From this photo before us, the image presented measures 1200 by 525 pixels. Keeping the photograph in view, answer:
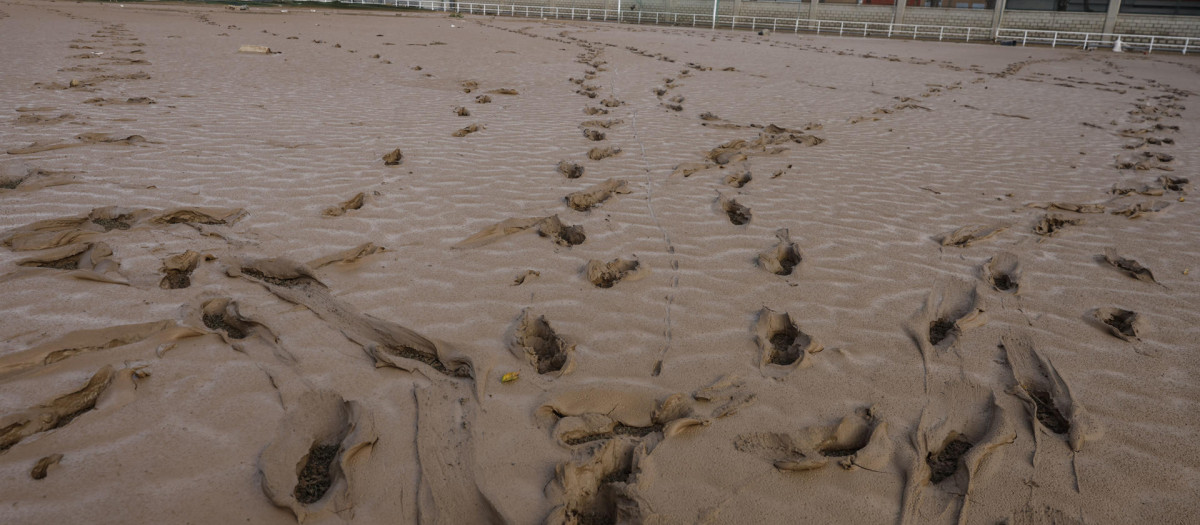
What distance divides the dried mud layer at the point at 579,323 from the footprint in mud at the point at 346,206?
0.02m

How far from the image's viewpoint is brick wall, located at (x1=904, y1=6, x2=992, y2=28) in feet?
83.5

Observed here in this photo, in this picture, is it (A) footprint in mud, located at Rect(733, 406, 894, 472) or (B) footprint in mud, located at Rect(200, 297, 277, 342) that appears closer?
(A) footprint in mud, located at Rect(733, 406, 894, 472)

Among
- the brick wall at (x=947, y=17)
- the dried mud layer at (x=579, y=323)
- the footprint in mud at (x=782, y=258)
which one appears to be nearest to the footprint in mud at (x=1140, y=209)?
the dried mud layer at (x=579, y=323)

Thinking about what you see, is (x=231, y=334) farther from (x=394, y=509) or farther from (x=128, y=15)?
(x=128, y=15)

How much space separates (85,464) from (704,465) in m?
1.95

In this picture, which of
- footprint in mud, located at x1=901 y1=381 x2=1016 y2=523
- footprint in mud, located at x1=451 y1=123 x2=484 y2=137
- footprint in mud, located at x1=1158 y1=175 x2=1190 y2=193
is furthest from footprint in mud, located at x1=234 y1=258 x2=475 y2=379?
footprint in mud, located at x1=1158 y1=175 x2=1190 y2=193

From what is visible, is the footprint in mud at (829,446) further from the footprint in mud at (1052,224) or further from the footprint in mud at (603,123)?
the footprint in mud at (603,123)

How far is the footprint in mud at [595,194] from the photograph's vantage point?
4.22 meters

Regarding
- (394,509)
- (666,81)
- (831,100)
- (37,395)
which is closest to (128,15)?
(666,81)

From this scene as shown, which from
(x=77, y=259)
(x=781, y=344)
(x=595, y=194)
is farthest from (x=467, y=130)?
(x=781, y=344)

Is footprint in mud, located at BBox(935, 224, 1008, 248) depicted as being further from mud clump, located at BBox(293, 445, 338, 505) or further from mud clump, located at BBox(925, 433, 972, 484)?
mud clump, located at BBox(293, 445, 338, 505)

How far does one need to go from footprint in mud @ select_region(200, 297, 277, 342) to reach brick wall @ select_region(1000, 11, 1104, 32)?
3046 centimetres

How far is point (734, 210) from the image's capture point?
4.26 m

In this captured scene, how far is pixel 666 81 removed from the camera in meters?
10.1
